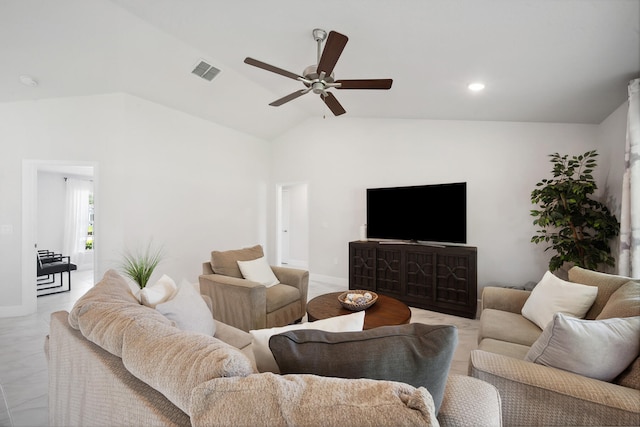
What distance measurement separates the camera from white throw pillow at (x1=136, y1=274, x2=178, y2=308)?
1.50 m

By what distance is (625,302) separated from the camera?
53.5 inches

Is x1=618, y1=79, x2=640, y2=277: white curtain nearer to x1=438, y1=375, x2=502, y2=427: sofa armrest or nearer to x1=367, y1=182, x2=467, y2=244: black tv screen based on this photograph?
x1=367, y1=182, x2=467, y2=244: black tv screen

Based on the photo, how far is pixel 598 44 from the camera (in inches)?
71.5

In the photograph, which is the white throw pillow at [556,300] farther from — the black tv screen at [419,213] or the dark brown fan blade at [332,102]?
the dark brown fan blade at [332,102]

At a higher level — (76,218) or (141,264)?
(76,218)

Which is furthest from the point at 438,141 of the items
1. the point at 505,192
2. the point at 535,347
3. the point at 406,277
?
the point at 535,347

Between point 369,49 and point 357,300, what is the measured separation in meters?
2.20

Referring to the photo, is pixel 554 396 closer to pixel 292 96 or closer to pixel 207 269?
pixel 292 96

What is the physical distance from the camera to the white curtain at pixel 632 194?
6.85 feet

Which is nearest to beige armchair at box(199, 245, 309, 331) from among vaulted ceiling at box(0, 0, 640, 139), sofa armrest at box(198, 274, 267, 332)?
sofa armrest at box(198, 274, 267, 332)

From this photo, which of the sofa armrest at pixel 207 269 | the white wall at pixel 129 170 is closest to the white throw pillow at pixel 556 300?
the sofa armrest at pixel 207 269

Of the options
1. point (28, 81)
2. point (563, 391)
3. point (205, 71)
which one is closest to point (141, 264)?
point (28, 81)

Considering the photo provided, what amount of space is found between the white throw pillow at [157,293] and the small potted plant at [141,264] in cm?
174

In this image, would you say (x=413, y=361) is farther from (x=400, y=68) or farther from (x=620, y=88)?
(x=620, y=88)
